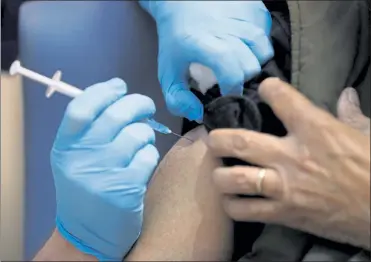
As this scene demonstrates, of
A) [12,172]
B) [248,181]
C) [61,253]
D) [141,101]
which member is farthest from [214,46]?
[12,172]

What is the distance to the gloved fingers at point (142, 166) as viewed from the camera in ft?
3.08

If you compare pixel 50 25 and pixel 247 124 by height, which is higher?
pixel 247 124

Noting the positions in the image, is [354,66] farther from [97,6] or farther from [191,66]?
[97,6]

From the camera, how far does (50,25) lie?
1450mm

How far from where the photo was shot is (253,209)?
849mm

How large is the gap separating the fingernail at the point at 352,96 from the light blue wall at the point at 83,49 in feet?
1.91

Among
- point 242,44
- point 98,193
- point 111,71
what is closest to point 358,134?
point 242,44

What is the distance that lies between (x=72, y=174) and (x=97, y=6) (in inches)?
24.4

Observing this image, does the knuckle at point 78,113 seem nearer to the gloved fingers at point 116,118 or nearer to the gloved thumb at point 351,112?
the gloved fingers at point 116,118

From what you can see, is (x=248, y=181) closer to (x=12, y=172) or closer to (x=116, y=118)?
(x=116, y=118)

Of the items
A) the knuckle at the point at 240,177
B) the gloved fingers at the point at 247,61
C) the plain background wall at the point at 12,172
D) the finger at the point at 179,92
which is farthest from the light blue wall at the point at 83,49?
the knuckle at the point at 240,177

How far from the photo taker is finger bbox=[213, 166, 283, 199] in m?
0.82

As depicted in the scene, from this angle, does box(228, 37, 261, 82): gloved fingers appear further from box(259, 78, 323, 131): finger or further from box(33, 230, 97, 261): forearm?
box(33, 230, 97, 261): forearm

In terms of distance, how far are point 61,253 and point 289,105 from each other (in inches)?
16.5
